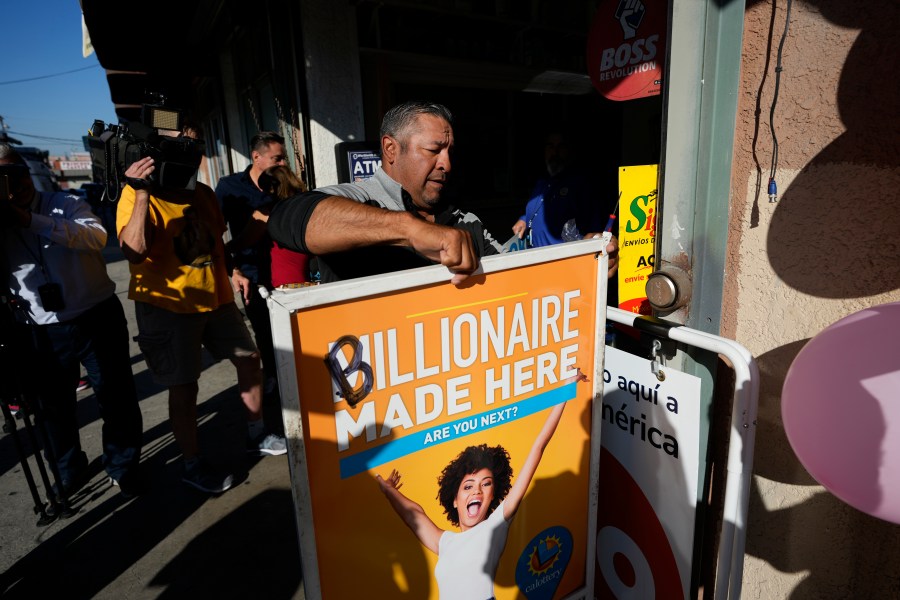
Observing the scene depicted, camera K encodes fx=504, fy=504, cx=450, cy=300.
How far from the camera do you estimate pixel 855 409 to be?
→ 1.08 m

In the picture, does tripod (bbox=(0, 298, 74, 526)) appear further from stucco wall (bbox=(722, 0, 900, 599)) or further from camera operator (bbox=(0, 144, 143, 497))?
stucco wall (bbox=(722, 0, 900, 599))

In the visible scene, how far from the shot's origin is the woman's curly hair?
146 centimetres

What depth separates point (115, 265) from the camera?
11.6 m

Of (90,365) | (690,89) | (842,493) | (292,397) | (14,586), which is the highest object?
(690,89)

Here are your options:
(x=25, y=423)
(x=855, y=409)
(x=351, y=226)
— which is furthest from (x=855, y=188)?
(x=25, y=423)

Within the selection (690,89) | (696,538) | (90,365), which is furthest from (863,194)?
(90,365)

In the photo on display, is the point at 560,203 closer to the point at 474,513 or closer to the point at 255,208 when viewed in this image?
the point at 255,208

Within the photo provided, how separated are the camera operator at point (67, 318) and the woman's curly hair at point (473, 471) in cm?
249

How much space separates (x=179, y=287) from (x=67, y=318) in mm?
687

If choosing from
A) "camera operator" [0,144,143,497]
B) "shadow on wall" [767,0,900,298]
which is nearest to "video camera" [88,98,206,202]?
"camera operator" [0,144,143,497]

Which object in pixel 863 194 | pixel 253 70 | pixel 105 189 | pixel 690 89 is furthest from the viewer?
pixel 253 70

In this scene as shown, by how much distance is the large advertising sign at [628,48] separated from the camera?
210 cm

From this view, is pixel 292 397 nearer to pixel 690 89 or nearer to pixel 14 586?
pixel 690 89

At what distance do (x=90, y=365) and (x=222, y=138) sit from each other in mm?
8050
